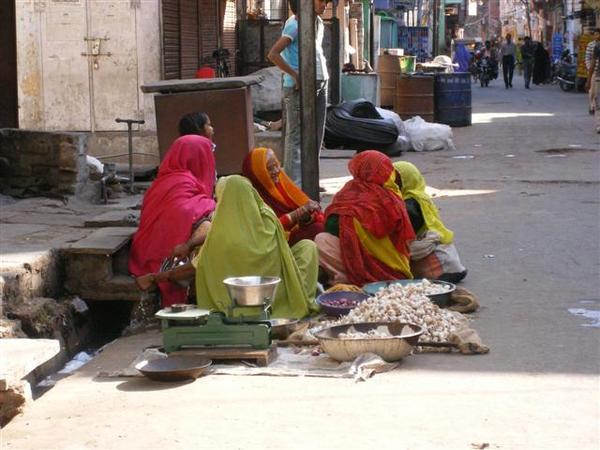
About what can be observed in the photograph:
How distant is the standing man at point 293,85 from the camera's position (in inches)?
359

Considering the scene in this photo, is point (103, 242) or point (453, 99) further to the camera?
point (453, 99)

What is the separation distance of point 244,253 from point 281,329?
49cm

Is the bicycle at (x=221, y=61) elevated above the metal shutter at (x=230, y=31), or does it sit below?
below

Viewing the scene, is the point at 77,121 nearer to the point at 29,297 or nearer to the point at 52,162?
the point at 52,162

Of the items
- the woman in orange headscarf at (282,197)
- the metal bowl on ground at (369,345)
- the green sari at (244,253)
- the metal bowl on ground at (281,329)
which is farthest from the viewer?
the woman in orange headscarf at (282,197)

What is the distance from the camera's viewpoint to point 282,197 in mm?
7012

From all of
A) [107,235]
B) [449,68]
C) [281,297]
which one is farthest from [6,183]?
[449,68]

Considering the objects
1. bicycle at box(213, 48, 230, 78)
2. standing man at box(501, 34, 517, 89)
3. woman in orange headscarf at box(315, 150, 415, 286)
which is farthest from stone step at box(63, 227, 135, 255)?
standing man at box(501, 34, 517, 89)

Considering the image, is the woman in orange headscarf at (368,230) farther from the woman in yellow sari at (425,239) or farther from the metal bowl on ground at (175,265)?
the metal bowl on ground at (175,265)

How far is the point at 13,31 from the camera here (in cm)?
1223

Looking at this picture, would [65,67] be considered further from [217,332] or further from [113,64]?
[217,332]

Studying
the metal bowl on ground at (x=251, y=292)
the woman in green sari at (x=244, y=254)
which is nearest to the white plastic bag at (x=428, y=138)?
the woman in green sari at (x=244, y=254)

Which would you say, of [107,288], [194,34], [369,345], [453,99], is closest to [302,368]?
[369,345]

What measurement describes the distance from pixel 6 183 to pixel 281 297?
13.8ft
